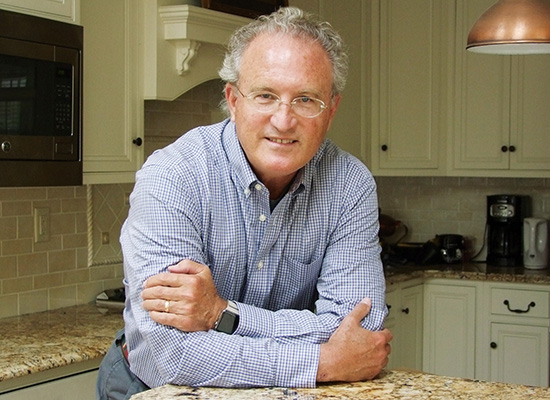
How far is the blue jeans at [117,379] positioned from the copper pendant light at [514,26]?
1.52 meters

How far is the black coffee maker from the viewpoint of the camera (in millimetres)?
4934

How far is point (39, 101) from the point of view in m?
2.92

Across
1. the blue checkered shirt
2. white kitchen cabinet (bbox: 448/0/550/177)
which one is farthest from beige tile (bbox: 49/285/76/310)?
white kitchen cabinet (bbox: 448/0/550/177)

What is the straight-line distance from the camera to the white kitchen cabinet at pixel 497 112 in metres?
4.71

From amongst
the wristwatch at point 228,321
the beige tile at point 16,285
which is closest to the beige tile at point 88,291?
the beige tile at point 16,285

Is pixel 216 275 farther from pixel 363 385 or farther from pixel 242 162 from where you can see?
pixel 363 385

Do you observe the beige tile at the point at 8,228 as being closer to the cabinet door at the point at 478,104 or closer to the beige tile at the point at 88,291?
the beige tile at the point at 88,291

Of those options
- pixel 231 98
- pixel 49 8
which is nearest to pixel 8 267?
pixel 49 8

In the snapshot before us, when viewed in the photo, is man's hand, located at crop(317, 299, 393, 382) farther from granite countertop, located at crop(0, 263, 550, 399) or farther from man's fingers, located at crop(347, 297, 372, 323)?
granite countertop, located at crop(0, 263, 550, 399)

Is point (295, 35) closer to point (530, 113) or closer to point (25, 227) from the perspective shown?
point (25, 227)

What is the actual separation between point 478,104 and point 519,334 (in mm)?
1300

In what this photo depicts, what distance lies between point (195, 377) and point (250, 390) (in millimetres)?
100

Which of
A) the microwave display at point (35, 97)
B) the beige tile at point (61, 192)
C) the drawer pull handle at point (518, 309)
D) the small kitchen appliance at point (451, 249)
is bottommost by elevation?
the drawer pull handle at point (518, 309)

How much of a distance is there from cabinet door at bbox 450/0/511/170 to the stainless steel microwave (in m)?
2.54
